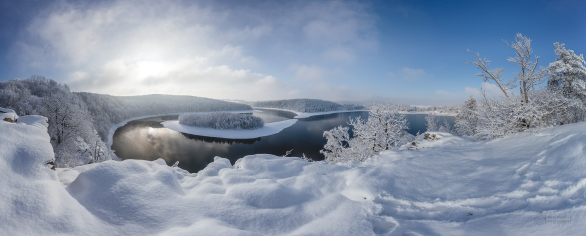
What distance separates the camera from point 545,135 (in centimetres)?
538

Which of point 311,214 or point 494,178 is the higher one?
point 494,178

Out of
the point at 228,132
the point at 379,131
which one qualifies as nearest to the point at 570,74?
the point at 379,131

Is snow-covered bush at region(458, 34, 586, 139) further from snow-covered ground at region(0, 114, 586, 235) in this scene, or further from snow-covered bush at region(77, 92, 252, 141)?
snow-covered bush at region(77, 92, 252, 141)

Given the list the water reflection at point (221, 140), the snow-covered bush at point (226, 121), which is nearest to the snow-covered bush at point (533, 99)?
the water reflection at point (221, 140)

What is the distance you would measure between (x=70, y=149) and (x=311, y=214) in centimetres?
2383

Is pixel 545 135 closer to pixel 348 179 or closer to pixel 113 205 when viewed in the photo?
pixel 348 179

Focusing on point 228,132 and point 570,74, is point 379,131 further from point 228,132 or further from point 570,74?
point 228,132

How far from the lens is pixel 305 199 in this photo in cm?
394

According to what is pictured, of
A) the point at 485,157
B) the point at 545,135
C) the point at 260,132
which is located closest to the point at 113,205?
the point at 485,157

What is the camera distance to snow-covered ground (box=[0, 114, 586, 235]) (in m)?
2.53

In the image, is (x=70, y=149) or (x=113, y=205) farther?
(x=70, y=149)

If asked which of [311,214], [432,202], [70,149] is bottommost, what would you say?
[70,149]

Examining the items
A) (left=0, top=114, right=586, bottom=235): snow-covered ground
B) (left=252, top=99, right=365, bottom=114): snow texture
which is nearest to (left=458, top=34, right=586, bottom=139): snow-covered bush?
(left=0, top=114, right=586, bottom=235): snow-covered ground

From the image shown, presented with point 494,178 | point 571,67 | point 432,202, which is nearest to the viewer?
point 432,202
